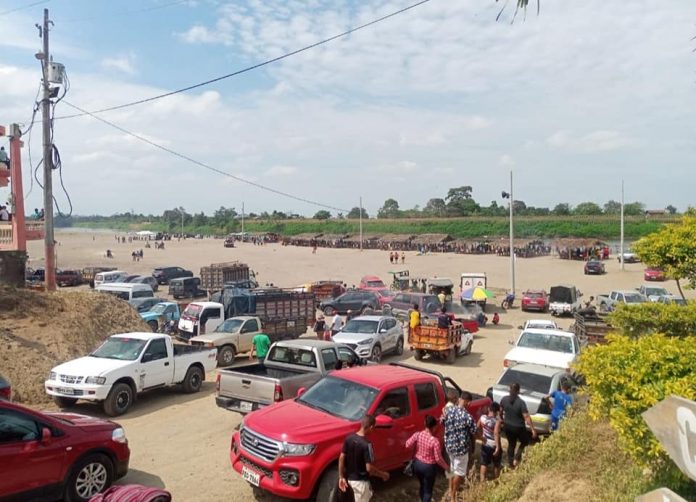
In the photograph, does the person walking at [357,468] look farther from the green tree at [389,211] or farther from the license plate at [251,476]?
the green tree at [389,211]

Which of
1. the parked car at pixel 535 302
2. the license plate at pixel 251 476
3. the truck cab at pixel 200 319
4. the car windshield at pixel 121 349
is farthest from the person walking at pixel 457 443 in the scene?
the parked car at pixel 535 302

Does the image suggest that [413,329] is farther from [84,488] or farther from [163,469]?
[84,488]

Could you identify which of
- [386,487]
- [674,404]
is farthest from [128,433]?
[674,404]

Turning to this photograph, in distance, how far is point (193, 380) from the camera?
13.6 meters

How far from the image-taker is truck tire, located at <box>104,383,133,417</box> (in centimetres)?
1105

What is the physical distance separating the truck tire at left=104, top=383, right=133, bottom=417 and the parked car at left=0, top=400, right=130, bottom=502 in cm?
405

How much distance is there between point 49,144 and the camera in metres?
17.8

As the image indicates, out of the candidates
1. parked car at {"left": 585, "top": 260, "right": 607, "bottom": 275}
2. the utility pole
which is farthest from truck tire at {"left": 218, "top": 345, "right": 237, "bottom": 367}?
parked car at {"left": 585, "top": 260, "right": 607, "bottom": 275}

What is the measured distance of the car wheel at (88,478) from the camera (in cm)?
654

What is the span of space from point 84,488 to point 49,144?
46.7 ft

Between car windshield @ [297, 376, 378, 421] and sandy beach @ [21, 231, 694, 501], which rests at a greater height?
car windshield @ [297, 376, 378, 421]

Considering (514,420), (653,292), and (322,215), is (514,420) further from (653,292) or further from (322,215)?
(322,215)

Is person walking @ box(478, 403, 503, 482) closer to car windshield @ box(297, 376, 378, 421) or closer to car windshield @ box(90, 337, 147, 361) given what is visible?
car windshield @ box(297, 376, 378, 421)

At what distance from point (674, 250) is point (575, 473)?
20.2 ft
